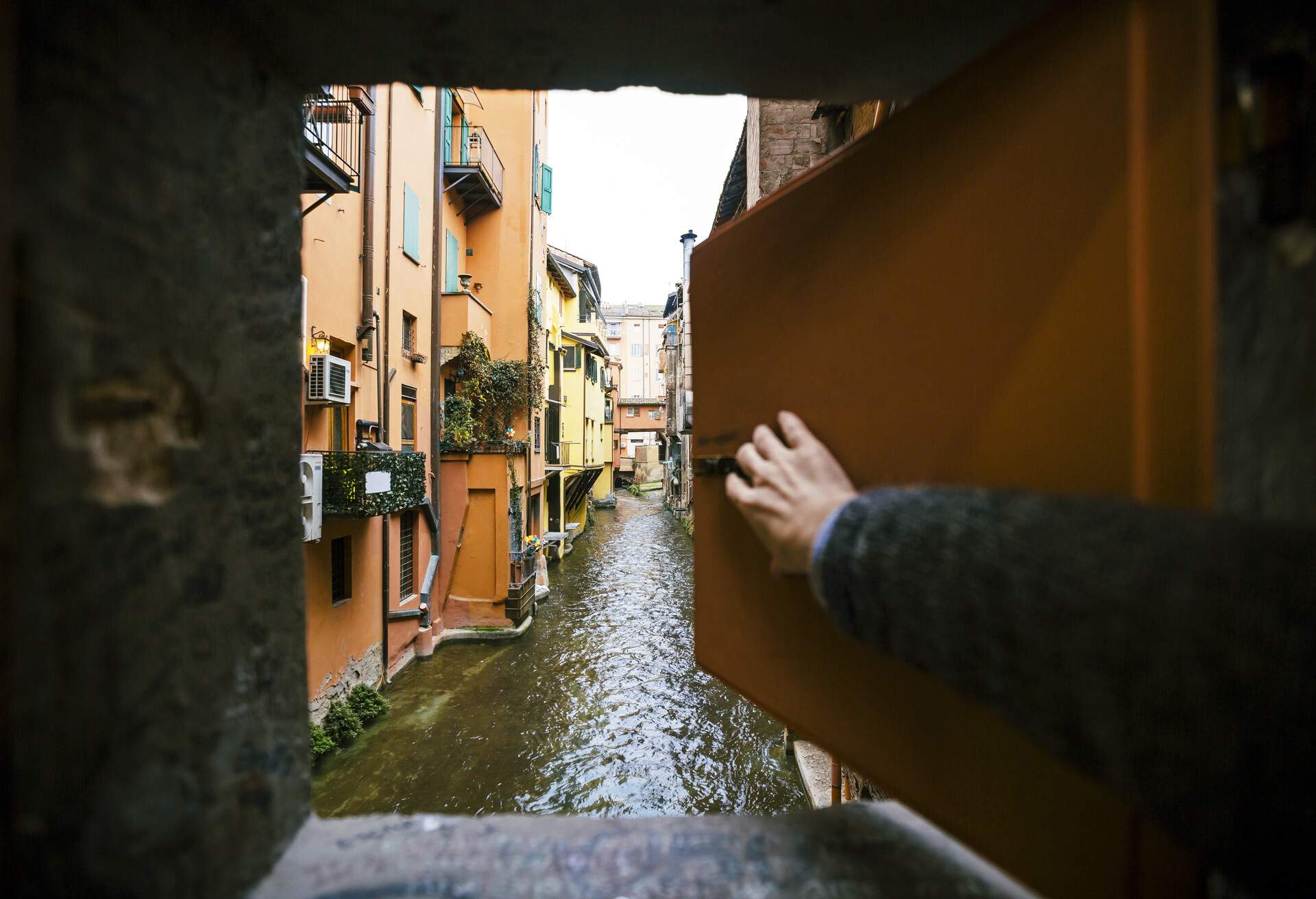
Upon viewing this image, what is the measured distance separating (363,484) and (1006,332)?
760 cm

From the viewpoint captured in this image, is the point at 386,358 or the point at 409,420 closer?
the point at 386,358

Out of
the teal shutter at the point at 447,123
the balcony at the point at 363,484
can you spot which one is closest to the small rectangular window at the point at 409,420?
the balcony at the point at 363,484

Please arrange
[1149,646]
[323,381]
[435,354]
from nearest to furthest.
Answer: [1149,646]
[323,381]
[435,354]

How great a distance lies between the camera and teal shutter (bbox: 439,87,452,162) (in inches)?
452

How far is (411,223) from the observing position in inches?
392

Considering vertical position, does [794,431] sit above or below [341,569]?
above

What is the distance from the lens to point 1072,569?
61 cm

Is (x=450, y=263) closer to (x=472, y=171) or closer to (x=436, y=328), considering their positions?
(x=472, y=171)

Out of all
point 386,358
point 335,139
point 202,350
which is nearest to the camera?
point 202,350

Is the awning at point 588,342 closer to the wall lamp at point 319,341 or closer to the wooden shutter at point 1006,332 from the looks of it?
the wall lamp at point 319,341

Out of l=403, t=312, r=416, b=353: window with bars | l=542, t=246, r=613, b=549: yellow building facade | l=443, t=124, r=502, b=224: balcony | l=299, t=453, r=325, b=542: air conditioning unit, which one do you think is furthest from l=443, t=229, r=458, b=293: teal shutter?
l=299, t=453, r=325, b=542: air conditioning unit

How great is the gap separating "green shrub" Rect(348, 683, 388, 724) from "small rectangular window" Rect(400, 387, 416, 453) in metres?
3.71

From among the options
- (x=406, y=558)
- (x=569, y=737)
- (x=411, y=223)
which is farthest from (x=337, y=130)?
(x=569, y=737)

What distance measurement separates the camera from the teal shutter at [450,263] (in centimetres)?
1244
